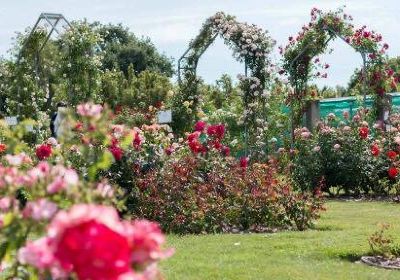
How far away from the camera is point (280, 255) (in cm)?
714

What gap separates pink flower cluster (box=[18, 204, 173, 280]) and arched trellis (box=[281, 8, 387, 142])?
14688 mm

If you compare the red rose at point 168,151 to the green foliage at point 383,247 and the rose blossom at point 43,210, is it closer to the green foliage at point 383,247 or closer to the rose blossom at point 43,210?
the green foliage at point 383,247

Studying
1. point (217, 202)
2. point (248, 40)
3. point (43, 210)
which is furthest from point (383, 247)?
point (248, 40)

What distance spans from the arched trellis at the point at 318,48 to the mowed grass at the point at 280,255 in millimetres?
7270

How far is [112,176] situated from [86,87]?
812 centimetres

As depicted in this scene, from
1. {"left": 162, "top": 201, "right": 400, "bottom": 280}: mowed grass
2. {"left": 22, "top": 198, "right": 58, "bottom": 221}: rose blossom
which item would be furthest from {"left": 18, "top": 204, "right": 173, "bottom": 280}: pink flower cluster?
{"left": 162, "top": 201, "right": 400, "bottom": 280}: mowed grass

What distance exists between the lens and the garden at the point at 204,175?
2.02m

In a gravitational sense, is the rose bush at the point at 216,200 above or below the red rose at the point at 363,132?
below

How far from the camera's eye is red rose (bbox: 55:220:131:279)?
1.63 m

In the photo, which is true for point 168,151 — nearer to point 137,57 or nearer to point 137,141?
point 137,141

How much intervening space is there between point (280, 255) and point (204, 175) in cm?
295

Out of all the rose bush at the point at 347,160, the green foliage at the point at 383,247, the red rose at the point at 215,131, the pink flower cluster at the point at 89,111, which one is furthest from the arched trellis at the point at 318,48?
the pink flower cluster at the point at 89,111

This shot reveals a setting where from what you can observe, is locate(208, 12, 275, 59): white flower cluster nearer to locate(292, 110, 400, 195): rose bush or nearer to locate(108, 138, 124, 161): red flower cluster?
locate(292, 110, 400, 195): rose bush

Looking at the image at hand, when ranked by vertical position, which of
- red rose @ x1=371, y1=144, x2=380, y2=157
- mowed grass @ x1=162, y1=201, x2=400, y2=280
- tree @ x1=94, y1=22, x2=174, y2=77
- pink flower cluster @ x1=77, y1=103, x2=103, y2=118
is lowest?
mowed grass @ x1=162, y1=201, x2=400, y2=280
